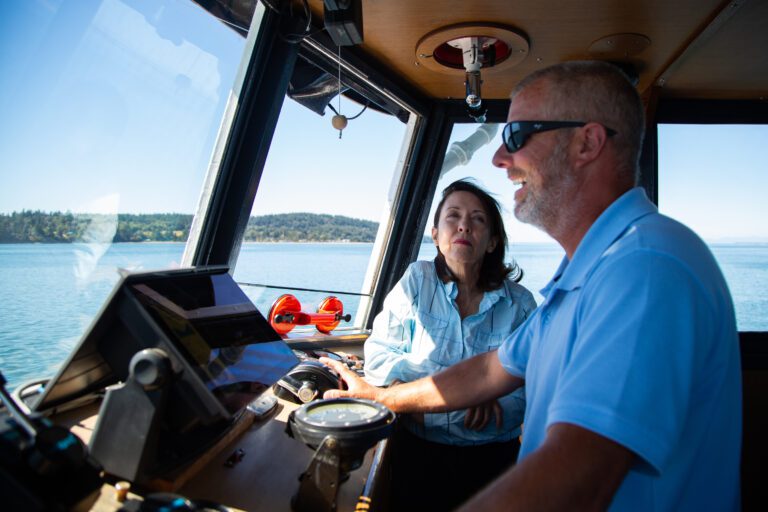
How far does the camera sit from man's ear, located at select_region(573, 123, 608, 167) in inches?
52.6

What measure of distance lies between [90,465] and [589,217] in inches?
47.8

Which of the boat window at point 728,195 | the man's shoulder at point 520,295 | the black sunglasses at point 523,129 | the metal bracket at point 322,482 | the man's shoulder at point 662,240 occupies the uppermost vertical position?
the boat window at point 728,195

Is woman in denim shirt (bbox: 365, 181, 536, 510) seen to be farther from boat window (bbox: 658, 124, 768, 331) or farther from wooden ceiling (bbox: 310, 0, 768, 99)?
boat window (bbox: 658, 124, 768, 331)

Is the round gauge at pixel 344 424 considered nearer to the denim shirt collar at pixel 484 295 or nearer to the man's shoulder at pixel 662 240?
the man's shoulder at pixel 662 240

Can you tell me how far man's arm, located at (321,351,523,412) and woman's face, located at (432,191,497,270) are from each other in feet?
2.65

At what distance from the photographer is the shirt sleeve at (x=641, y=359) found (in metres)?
0.83

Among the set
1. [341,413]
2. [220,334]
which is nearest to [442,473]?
[341,413]

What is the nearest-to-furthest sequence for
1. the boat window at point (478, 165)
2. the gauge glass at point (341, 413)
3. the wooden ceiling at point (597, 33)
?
the gauge glass at point (341, 413), the wooden ceiling at point (597, 33), the boat window at point (478, 165)

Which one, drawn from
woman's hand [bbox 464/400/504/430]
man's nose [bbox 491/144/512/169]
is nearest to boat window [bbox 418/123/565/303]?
woman's hand [bbox 464/400/504/430]

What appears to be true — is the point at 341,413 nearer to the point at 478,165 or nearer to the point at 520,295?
the point at 520,295

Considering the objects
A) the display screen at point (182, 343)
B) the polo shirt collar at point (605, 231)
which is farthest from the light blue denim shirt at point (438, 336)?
the polo shirt collar at point (605, 231)

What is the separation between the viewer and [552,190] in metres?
1.39

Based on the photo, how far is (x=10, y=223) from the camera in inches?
59.7

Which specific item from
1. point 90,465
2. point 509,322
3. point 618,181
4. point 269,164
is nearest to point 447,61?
point 269,164
